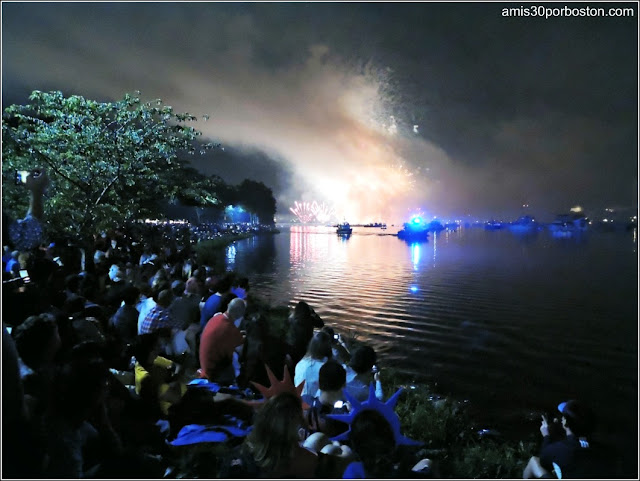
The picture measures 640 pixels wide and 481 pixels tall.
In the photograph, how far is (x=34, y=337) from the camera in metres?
4.04

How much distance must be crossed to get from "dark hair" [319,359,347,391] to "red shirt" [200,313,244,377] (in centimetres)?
236

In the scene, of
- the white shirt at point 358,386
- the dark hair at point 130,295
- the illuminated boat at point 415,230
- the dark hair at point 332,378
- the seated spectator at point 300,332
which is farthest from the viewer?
the illuminated boat at point 415,230

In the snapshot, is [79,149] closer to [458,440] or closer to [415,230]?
[458,440]

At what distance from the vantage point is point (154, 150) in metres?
17.9

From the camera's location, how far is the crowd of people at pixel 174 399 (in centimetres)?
323

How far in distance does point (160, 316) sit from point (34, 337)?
382cm

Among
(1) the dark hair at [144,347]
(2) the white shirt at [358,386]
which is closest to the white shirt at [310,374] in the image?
(2) the white shirt at [358,386]

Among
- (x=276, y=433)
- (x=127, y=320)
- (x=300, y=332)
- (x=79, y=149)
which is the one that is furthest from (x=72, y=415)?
(x=79, y=149)

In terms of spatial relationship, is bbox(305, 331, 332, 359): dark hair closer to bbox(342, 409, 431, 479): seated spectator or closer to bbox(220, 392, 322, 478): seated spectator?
bbox(342, 409, 431, 479): seated spectator

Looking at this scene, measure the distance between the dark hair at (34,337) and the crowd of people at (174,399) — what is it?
0.04 ft

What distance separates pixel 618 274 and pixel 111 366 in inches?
1827

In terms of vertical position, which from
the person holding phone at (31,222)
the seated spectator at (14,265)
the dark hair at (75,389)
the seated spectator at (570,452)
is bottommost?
the seated spectator at (570,452)

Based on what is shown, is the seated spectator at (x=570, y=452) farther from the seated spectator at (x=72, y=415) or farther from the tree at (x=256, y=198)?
the tree at (x=256, y=198)

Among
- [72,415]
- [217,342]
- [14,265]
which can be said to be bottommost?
[217,342]
